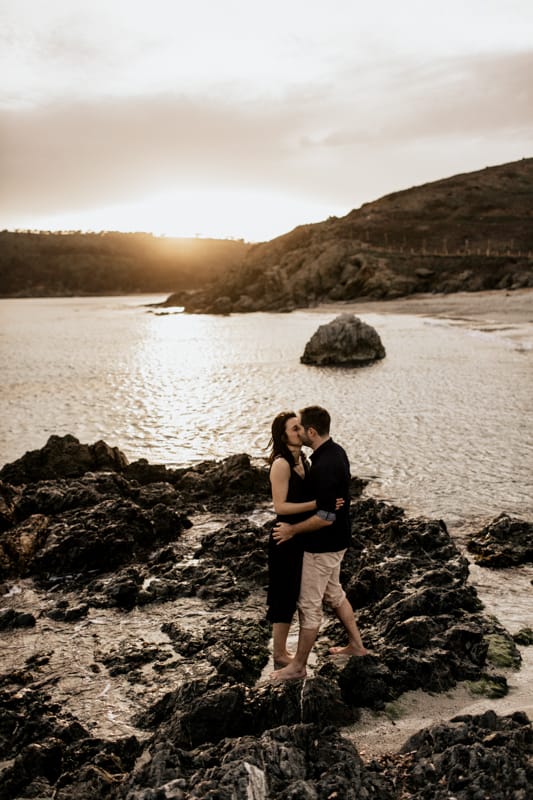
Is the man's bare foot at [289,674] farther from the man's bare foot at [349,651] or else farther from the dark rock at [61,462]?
the dark rock at [61,462]

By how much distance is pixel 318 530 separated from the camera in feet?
19.5

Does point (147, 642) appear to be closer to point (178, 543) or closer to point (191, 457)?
point (178, 543)

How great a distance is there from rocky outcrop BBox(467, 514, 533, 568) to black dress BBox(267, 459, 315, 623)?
3842mm

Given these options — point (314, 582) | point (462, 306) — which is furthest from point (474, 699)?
point (462, 306)

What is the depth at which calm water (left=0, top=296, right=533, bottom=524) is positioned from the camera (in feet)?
44.0

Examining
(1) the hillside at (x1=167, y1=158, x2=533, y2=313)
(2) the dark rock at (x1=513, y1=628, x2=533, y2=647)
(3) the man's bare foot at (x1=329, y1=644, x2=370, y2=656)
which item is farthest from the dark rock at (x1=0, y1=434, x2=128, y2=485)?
(1) the hillside at (x1=167, y1=158, x2=533, y2=313)

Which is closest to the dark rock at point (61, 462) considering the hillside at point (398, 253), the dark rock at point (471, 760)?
the dark rock at point (471, 760)

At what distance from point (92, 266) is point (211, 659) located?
17451 cm

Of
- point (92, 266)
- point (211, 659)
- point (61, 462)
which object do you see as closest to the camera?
point (211, 659)

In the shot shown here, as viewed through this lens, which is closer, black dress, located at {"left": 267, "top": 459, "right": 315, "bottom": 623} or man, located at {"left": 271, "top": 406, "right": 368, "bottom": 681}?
man, located at {"left": 271, "top": 406, "right": 368, "bottom": 681}

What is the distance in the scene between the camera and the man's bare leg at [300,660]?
19.8 feet

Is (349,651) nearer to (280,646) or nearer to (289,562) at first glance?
(280,646)

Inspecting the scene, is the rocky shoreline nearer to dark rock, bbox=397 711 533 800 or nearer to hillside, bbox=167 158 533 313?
dark rock, bbox=397 711 533 800

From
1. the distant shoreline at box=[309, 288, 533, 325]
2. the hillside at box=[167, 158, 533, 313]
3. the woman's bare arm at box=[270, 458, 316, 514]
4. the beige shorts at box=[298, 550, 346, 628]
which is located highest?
the hillside at box=[167, 158, 533, 313]
